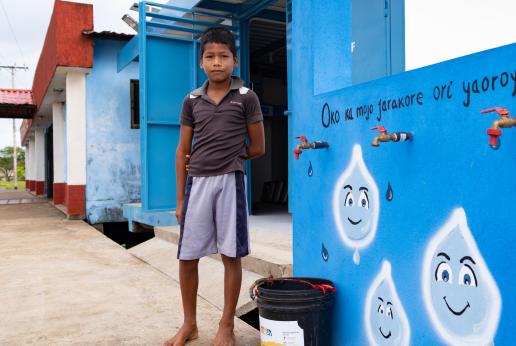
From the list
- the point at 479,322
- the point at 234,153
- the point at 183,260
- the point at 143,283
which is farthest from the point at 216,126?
the point at 143,283

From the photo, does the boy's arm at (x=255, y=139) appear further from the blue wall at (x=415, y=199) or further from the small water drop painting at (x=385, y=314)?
the small water drop painting at (x=385, y=314)

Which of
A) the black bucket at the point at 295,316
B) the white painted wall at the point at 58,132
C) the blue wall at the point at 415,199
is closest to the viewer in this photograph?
the blue wall at the point at 415,199

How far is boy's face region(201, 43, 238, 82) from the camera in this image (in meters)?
2.70

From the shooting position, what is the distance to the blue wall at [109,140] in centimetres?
1028

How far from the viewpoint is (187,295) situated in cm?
285

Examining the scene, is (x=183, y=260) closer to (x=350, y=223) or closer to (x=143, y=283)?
(x=350, y=223)

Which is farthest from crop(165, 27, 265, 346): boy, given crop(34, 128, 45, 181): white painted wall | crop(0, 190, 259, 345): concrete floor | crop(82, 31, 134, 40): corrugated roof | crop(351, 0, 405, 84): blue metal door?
crop(34, 128, 45, 181): white painted wall

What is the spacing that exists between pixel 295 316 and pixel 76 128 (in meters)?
8.82

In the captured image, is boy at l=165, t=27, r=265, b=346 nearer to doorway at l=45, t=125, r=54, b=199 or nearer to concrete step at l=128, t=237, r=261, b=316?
concrete step at l=128, t=237, r=261, b=316

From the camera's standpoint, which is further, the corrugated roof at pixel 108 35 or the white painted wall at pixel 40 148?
the white painted wall at pixel 40 148

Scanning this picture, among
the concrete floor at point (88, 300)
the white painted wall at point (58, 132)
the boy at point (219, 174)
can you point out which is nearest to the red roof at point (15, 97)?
the white painted wall at point (58, 132)

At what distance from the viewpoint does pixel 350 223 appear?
8.33 feet

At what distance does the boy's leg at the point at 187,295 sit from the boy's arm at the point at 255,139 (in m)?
0.71

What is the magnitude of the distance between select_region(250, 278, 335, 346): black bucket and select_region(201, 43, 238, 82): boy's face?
1.17 m
